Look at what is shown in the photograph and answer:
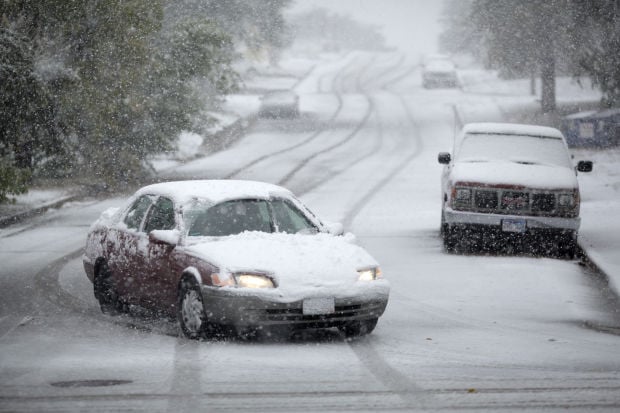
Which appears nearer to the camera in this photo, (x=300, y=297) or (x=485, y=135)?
(x=300, y=297)

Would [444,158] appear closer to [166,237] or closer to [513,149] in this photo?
[513,149]

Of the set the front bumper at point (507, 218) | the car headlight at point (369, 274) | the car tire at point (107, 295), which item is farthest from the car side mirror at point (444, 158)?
the car headlight at point (369, 274)

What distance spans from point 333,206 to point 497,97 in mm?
36487

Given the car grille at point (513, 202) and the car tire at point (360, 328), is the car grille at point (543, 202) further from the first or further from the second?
the car tire at point (360, 328)

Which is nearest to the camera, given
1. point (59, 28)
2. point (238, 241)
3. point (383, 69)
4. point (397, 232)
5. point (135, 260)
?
point (238, 241)

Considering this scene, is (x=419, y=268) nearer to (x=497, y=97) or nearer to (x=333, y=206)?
(x=333, y=206)

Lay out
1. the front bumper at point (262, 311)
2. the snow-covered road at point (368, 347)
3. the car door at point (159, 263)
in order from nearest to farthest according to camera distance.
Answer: the snow-covered road at point (368, 347) → the front bumper at point (262, 311) → the car door at point (159, 263)

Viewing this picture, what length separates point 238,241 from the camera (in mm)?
10258

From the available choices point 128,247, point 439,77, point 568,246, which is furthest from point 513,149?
point 439,77

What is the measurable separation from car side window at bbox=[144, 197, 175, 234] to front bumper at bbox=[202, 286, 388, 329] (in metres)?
1.42

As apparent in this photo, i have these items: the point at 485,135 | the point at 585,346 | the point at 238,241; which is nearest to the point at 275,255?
the point at 238,241

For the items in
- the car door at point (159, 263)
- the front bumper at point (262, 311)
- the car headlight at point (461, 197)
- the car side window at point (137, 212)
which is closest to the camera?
the front bumper at point (262, 311)

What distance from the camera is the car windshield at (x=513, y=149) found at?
17219 mm

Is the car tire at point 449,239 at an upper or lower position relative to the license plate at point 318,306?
lower
